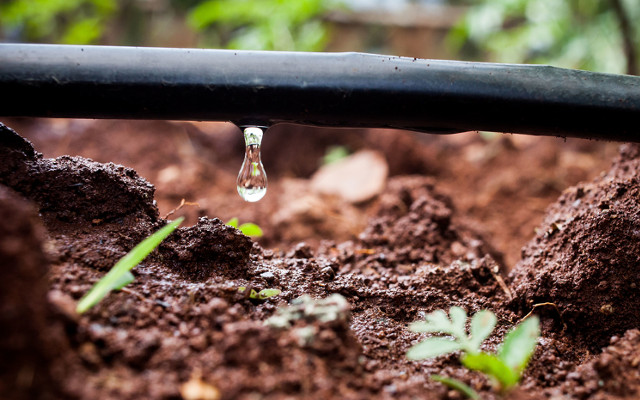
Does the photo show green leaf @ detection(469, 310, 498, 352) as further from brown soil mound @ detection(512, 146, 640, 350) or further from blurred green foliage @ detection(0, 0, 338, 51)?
blurred green foliage @ detection(0, 0, 338, 51)

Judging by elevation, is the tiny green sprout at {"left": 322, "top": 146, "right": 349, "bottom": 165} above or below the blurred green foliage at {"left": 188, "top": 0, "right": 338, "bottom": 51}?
below

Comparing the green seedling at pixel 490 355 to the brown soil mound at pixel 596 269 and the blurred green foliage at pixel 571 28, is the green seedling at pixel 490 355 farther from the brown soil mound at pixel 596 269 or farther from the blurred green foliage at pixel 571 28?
the blurred green foliage at pixel 571 28

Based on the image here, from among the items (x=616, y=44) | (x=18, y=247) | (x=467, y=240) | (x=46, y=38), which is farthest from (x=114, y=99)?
(x=46, y=38)

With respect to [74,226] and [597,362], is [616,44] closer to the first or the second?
[597,362]

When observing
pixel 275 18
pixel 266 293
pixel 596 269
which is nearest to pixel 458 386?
pixel 266 293

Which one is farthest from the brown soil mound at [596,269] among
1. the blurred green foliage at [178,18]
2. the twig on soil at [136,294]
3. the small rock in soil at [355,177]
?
the blurred green foliage at [178,18]

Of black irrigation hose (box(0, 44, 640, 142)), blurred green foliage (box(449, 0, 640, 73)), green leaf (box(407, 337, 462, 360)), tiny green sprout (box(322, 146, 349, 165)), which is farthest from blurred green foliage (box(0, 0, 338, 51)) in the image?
green leaf (box(407, 337, 462, 360))

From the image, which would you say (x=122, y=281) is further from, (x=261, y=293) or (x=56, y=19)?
(x=56, y=19)
